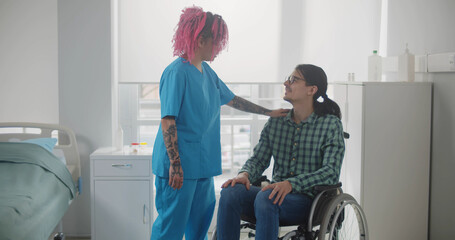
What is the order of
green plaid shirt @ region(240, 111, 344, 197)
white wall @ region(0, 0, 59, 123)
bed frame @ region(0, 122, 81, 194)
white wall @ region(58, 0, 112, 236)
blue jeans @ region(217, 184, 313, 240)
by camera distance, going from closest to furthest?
blue jeans @ region(217, 184, 313, 240), green plaid shirt @ region(240, 111, 344, 197), bed frame @ region(0, 122, 81, 194), white wall @ region(58, 0, 112, 236), white wall @ region(0, 0, 59, 123)

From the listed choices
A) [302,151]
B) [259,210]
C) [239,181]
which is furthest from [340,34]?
[259,210]

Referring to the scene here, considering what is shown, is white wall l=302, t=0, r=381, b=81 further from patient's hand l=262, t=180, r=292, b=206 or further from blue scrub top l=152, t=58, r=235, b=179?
patient's hand l=262, t=180, r=292, b=206

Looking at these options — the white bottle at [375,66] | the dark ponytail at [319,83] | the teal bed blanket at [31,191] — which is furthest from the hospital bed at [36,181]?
the white bottle at [375,66]

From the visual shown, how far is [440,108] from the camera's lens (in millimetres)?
2859

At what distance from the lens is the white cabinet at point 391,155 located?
2.83 metres

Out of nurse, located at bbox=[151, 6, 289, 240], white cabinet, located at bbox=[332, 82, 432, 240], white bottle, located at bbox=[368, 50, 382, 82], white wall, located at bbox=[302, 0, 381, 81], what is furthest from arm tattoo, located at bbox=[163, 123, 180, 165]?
white wall, located at bbox=[302, 0, 381, 81]

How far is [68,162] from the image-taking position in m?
3.39

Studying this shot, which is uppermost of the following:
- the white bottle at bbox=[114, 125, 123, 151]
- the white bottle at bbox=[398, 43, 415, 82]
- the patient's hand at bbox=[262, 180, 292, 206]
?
the white bottle at bbox=[398, 43, 415, 82]

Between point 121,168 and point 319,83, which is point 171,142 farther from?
point 121,168

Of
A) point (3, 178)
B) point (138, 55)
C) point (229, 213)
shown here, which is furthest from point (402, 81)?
point (3, 178)

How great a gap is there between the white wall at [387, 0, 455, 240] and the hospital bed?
2.02 m

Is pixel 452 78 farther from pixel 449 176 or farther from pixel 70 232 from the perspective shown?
pixel 70 232

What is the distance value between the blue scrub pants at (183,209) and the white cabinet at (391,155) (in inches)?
34.4

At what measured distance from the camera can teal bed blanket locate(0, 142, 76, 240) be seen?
7.39ft
